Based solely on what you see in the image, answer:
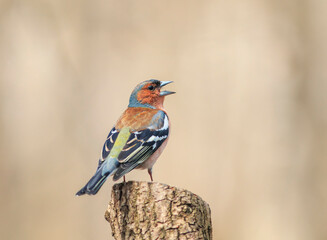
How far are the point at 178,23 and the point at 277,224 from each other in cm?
375

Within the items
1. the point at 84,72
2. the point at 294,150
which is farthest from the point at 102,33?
the point at 294,150

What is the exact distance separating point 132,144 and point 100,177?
0.63 metres

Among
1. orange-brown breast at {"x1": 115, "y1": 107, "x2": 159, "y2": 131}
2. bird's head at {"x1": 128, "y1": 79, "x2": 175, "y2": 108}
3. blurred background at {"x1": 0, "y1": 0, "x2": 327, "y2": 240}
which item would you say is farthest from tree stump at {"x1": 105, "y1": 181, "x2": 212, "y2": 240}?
blurred background at {"x1": 0, "y1": 0, "x2": 327, "y2": 240}

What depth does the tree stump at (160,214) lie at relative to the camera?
4.29 meters

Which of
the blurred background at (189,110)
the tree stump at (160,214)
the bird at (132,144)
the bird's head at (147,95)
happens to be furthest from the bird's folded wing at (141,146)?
the blurred background at (189,110)

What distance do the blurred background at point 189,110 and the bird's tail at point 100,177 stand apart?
314 centimetres

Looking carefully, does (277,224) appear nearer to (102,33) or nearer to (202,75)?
(202,75)

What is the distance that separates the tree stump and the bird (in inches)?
27.3

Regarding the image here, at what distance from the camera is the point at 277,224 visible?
360 inches

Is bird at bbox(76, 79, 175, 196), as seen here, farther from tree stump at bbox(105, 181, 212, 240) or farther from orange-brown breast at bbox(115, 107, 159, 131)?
tree stump at bbox(105, 181, 212, 240)

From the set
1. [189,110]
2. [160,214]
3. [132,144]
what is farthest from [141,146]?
[189,110]

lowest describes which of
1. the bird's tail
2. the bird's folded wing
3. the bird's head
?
the bird's tail

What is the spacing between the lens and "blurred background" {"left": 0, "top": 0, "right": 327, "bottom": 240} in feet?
29.4

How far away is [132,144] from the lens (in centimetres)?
582
